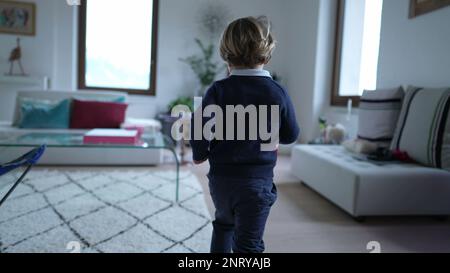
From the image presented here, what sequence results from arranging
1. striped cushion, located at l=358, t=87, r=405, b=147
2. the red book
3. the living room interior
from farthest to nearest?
the red book < striped cushion, located at l=358, t=87, r=405, b=147 < the living room interior

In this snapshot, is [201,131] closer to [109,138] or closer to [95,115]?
[109,138]

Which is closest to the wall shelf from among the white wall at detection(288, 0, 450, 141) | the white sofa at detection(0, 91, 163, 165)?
the white sofa at detection(0, 91, 163, 165)

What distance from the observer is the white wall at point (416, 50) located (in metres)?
0.92

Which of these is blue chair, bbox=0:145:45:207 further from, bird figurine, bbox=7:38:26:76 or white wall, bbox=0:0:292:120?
bird figurine, bbox=7:38:26:76

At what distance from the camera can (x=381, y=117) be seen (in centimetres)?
158

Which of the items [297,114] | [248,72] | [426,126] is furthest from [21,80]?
[426,126]

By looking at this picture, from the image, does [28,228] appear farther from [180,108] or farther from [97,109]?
[97,109]

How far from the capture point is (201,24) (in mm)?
833

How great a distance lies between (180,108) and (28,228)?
86 cm

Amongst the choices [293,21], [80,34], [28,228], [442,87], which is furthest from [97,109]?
[442,87]

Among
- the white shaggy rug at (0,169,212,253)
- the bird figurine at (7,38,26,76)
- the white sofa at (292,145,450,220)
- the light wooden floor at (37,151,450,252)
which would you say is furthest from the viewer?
the bird figurine at (7,38,26,76)

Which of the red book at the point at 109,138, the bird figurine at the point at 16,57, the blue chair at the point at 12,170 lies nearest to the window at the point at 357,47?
the blue chair at the point at 12,170

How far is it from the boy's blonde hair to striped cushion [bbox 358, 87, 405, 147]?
2.12 ft

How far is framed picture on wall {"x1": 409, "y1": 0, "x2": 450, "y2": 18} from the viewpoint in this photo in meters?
1.05
